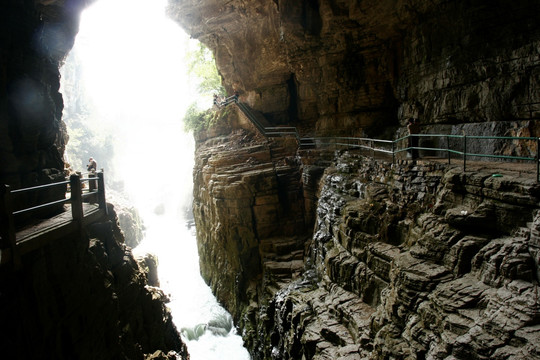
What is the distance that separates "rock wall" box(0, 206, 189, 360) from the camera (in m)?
4.79

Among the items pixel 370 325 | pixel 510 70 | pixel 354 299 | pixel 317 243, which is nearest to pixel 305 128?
pixel 317 243

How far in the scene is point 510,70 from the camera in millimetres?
8383

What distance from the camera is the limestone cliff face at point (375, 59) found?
850cm

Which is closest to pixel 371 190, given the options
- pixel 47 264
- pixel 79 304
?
pixel 79 304

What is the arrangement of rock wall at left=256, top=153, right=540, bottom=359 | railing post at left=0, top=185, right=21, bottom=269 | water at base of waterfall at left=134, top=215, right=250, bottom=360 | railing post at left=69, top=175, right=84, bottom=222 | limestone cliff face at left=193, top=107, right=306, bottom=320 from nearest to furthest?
1. rock wall at left=256, top=153, right=540, bottom=359
2. railing post at left=0, top=185, right=21, bottom=269
3. railing post at left=69, top=175, right=84, bottom=222
4. water at base of waterfall at left=134, top=215, right=250, bottom=360
5. limestone cliff face at left=193, top=107, right=306, bottom=320

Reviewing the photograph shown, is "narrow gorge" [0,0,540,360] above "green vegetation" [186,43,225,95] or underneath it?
underneath

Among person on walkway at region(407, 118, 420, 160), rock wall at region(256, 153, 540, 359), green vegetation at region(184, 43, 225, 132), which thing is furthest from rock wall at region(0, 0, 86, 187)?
green vegetation at region(184, 43, 225, 132)

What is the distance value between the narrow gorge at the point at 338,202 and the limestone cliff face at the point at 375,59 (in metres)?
0.06

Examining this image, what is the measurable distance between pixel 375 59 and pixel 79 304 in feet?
47.9

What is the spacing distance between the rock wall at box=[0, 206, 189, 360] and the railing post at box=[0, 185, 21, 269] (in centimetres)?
19

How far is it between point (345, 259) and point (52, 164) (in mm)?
8006

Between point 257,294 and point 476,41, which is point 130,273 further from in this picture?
point 476,41

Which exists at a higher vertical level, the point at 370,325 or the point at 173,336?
the point at 370,325

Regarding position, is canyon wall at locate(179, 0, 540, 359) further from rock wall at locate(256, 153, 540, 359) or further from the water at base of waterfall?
the water at base of waterfall
